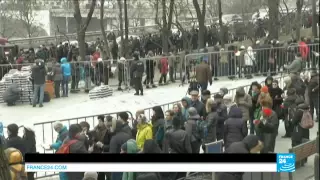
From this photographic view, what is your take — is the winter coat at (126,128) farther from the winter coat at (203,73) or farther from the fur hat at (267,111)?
the winter coat at (203,73)

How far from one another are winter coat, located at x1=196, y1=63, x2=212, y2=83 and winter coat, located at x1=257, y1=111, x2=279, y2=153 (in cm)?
180

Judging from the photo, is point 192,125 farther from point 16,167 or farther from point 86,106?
point 16,167

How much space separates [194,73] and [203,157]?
4.75 metres

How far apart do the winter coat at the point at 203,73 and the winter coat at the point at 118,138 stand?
1836mm

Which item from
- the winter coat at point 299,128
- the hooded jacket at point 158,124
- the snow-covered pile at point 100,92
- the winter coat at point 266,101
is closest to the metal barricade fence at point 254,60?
the winter coat at point 266,101

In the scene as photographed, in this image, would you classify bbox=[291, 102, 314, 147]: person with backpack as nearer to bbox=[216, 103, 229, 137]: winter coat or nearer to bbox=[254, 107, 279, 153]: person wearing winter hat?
bbox=[254, 107, 279, 153]: person wearing winter hat

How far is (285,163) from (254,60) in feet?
7.45

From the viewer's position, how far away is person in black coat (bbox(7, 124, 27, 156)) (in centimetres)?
468

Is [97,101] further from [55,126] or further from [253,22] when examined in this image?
[253,22]

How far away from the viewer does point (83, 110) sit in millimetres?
6363

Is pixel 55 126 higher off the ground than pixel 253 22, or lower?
lower

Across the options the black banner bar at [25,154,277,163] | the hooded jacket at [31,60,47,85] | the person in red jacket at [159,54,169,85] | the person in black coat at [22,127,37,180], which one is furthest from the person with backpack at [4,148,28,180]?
the hooded jacket at [31,60,47,85]

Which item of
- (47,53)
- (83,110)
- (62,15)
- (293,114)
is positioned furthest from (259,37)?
(47,53)

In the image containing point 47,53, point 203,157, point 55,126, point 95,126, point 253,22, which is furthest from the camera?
point 47,53
